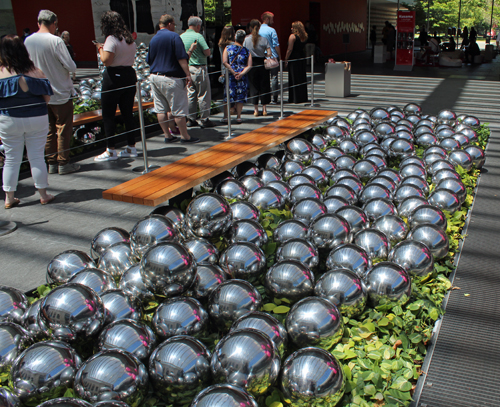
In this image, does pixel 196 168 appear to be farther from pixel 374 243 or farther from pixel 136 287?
pixel 374 243

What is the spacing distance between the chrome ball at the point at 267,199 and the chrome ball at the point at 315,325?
180 centimetres

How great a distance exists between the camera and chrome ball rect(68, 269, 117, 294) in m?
3.21

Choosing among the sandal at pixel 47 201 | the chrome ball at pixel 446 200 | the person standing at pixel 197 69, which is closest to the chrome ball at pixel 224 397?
the chrome ball at pixel 446 200

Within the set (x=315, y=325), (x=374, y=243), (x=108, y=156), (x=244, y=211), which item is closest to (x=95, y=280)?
(x=244, y=211)

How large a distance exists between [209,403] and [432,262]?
2.16 m

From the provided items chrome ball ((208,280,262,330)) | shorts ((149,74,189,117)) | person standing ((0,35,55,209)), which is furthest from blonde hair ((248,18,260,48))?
chrome ball ((208,280,262,330))

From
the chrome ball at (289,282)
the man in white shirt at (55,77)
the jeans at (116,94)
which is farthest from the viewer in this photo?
the jeans at (116,94)

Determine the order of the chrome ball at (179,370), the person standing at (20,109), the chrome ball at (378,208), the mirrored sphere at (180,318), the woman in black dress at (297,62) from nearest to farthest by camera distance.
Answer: the chrome ball at (179,370) → the mirrored sphere at (180,318) → the chrome ball at (378,208) → the person standing at (20,109) → the woman in black dress at (297,62)

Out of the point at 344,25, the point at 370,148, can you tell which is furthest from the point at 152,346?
the point at 344,25

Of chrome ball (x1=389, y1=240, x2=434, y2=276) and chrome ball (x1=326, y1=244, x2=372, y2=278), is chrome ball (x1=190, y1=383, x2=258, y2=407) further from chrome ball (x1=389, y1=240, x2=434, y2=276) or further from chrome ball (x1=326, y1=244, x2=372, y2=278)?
chrome ball (x1=389, y1=240, x2=434, y2=276)

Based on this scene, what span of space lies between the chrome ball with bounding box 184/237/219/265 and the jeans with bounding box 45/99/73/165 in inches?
128

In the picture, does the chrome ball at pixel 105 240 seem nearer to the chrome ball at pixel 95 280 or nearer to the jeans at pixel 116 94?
the chrome ball at pixel 95 280

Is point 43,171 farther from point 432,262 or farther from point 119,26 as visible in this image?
point 432,262

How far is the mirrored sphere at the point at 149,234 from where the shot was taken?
3.52 m
